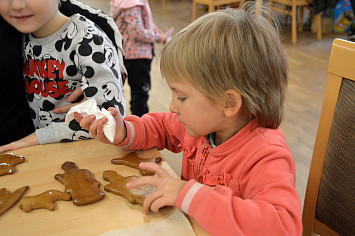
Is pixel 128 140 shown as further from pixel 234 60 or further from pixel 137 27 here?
pixel 137 27

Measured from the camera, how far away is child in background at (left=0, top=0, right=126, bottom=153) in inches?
42.6

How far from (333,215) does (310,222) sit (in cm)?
10

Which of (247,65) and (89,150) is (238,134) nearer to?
(247,65)

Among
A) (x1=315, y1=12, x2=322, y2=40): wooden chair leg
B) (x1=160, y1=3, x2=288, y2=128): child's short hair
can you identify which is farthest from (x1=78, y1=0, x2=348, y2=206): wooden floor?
(x1=160, y1=3, x2=288, y2=128): child's short hair

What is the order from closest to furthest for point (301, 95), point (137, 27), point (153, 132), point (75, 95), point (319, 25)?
1. point (153, 132)
2. point (75, 95)
3. point (137, 27)
4. point (301, 95)
5. point (319, 25)

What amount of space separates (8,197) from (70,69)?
468 mm

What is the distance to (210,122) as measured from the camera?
88 centimetres

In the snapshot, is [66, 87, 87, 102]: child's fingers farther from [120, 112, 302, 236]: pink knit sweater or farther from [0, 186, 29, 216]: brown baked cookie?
[0, 186, 29, 216]: brown baked cookie

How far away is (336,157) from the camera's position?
0.89 meters

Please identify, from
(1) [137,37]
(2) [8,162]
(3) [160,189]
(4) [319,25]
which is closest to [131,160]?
(3) [160,189]

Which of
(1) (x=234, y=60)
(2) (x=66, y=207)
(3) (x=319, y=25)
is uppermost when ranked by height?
(1) (x=234, y=60)

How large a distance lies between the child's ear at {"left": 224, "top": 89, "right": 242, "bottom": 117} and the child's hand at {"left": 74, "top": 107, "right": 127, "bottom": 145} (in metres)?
0.27

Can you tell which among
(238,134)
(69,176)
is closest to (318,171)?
(238,134)

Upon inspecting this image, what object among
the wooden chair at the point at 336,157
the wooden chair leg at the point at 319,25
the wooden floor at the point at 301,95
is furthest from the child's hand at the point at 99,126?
the wooden chair leg at the point at 319,25
